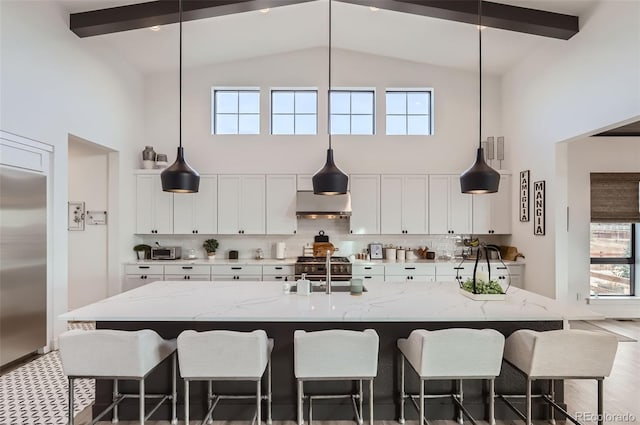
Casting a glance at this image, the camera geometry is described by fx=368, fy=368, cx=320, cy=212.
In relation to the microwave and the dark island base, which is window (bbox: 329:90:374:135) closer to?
the microwave

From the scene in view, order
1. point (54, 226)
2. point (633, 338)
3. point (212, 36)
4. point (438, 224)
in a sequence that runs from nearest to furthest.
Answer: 1. point (54, 226)
2. point (633, 338)
3. point (212, 36)
4. point (438, 224)

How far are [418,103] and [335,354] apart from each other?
5.05m

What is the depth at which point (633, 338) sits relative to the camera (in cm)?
458

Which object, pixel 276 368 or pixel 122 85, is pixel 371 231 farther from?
pixel 122 85

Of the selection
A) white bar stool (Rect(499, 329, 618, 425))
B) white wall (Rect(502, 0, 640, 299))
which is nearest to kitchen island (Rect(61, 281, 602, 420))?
white bar stool (Rect(499, 329, 618, 425))

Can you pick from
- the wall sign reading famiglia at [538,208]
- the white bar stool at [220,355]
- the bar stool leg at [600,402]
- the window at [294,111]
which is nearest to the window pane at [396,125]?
the window at [294,111]

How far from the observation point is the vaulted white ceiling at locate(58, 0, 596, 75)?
4.75 metres

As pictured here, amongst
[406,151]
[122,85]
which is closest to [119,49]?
[122,85]

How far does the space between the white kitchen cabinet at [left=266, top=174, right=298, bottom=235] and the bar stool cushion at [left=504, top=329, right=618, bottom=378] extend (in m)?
3.95

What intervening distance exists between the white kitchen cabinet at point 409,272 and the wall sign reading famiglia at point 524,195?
1.51m

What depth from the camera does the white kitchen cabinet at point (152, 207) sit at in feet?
18.8

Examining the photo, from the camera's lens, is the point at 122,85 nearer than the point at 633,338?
No

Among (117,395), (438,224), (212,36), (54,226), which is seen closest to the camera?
(117,395)

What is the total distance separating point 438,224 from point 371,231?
1057 mm
